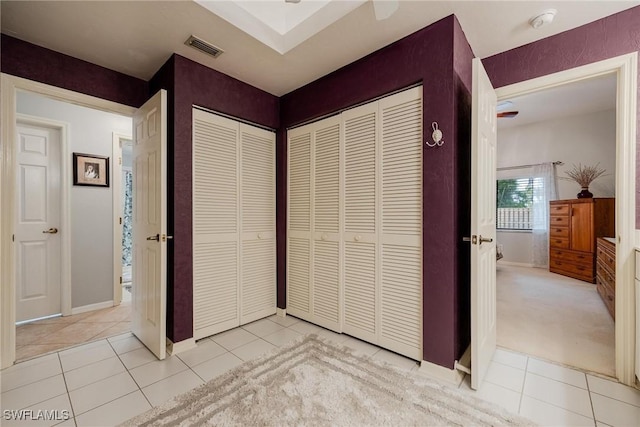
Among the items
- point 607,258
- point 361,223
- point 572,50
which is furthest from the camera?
point 607,258

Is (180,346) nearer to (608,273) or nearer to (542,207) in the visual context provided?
(608,273)

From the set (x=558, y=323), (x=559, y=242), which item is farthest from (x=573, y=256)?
(x=558, y=323)

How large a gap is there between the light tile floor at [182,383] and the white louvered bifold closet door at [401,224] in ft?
0.92

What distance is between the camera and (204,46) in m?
2.17

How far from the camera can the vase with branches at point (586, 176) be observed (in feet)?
15.4

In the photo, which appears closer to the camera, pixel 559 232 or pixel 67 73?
pixel 67 73

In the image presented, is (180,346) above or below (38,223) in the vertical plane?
below

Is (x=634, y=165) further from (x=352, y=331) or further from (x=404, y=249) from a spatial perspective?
(x=352, y=331)

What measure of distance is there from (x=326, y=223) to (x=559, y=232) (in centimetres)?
493

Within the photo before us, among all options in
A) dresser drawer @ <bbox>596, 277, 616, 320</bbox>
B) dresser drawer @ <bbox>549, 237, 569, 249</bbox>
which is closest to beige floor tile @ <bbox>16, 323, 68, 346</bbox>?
dresser drawer @ <bbox>596, 277, 616, 320</bbox>

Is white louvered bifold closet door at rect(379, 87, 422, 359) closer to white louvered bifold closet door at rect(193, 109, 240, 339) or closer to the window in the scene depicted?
white louvered bifold closet door at rect(193, 109, 240, 339)

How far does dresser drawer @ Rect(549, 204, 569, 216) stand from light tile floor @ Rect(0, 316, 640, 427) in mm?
4021

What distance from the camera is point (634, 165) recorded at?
1.82 metres

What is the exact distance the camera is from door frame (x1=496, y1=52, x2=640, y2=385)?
1.82m
